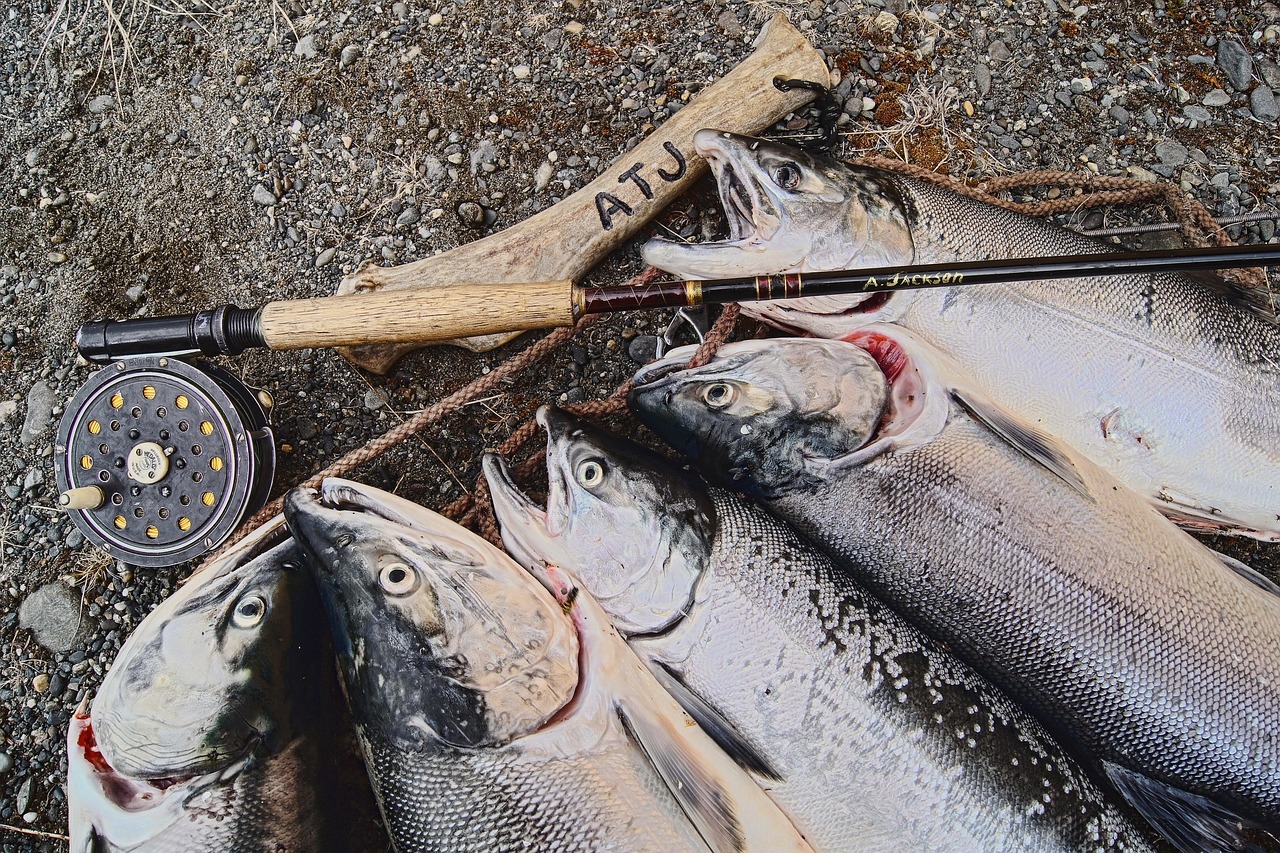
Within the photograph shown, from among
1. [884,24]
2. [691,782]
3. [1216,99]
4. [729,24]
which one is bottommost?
[691,782]

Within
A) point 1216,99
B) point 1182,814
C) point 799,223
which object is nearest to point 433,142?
point 799,223

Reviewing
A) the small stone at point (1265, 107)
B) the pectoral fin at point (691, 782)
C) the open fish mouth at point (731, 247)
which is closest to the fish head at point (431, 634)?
the pectoral fin at point (691, 782)

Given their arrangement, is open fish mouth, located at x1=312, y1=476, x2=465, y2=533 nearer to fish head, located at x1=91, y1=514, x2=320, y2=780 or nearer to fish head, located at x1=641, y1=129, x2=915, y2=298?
fish head, located at x1=91, y1=514, x2=320, y2=780

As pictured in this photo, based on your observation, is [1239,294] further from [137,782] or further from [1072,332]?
[137,782]

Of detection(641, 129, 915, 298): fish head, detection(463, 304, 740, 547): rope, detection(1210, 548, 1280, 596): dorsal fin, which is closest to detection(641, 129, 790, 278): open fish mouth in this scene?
detection(641, 129, 915, 298): fish head

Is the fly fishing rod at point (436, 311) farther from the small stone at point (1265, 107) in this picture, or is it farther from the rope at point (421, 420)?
the small stone at point (1265, 107)

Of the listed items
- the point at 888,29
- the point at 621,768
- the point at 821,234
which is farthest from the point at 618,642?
the point at 888,29

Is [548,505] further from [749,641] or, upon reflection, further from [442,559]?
[749,641]
